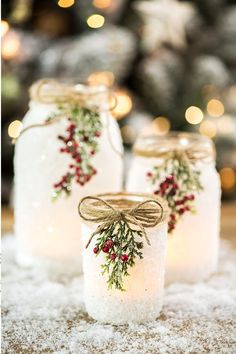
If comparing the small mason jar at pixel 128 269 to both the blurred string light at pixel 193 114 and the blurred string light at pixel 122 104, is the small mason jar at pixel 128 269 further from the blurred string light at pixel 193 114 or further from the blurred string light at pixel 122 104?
the blurred string light at pixel 193 114

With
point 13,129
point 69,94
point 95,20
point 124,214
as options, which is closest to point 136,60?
point 95,20

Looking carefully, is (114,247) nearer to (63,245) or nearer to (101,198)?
(101,198)

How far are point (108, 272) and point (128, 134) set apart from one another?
4.28ft

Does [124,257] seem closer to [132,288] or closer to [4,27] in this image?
[132,288]

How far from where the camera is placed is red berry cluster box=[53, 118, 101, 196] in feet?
4.83

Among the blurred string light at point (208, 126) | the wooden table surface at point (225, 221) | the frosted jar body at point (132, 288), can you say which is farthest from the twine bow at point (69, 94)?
the blurred string light at point (208, 126)

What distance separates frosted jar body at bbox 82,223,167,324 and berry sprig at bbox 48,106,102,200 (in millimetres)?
233

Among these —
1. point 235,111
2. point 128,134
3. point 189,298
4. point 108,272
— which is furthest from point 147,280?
point 235,111

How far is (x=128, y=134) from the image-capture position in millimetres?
2479

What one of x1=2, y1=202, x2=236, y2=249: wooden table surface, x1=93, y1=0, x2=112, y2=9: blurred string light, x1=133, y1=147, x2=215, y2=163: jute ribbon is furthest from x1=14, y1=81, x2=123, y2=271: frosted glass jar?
x1=93, y1=0, x2=112, y2=9: blurred string light

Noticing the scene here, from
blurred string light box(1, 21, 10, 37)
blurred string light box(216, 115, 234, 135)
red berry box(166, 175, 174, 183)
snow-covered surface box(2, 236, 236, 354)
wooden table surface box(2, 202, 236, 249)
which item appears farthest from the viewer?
blurred string light box(216, 115, 234, 135)

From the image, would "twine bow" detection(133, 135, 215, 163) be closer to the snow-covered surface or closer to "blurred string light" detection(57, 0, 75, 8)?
the snow-covered surface

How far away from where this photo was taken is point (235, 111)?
2.57m

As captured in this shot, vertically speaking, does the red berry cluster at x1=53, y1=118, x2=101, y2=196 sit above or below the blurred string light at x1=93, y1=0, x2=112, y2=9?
below
